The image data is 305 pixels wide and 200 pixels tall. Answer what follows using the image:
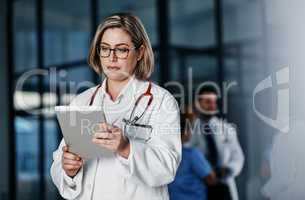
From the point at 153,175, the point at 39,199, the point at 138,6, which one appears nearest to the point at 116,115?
the point at 153,175

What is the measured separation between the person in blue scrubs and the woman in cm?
166

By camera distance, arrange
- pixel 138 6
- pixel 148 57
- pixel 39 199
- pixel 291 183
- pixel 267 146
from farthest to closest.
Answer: pixel 39 199
pixel 138 6
pixel 267 146
pixel 291 183
pixel 148 57

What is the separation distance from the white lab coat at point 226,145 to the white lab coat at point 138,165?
1.81m

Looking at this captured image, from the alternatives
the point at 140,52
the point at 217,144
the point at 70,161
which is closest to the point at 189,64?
the point at 217,144

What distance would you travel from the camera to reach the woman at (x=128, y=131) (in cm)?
159

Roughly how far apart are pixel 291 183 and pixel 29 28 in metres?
3.72

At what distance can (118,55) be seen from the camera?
1.68 meters

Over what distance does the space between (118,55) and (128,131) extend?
0.24 meters

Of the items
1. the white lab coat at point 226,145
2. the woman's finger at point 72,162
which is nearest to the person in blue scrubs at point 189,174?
the white lab coat at point 226,145

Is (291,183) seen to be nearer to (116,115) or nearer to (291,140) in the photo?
(291,140)

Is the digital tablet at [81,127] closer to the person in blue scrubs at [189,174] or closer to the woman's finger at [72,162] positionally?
the woman's finger at [72,162]

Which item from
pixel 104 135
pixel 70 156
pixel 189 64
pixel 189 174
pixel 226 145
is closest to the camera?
pixel 104 135

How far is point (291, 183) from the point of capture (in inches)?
104

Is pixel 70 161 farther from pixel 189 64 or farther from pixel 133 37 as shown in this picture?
pixel 189 64
